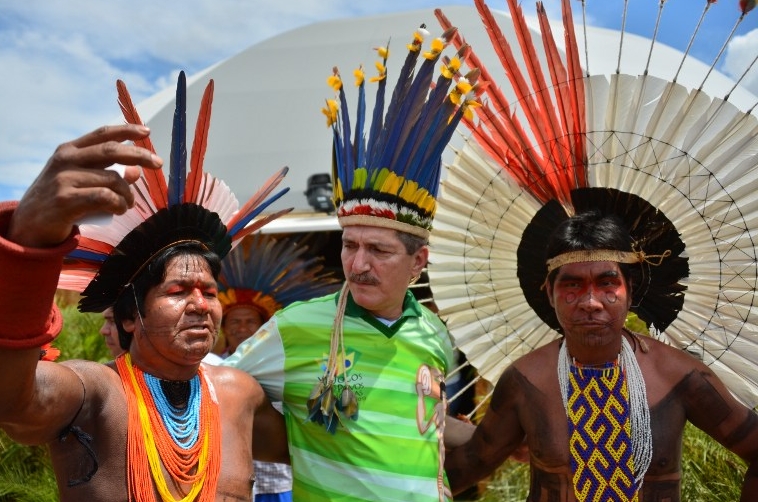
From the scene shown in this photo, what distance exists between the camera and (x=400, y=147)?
2.74 meters

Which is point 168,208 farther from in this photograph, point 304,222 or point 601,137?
point 304,222

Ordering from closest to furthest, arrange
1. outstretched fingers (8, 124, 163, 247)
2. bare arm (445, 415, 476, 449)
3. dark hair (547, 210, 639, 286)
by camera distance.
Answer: outstretched fingers (8, 124, 163, 247) < dark hair (547, 210, 639, 286) < bare arm (445, 415, 476, 449)

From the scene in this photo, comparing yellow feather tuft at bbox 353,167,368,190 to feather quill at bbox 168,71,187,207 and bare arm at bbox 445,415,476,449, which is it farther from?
bare arm at bbox 445,415,476,449

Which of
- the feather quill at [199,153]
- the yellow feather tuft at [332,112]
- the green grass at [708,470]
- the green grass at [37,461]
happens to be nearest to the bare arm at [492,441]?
the yellow feather tuft at [332,112]

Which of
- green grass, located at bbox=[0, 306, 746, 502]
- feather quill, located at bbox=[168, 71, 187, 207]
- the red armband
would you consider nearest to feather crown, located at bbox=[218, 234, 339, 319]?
green grass, located at bbox=[0, 306, 746, 502]

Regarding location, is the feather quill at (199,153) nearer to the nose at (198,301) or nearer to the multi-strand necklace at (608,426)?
the nose at (198,301)

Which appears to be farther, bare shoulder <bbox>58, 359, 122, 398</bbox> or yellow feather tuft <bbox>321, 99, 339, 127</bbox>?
yellow feather tuft <bbox>321, 99, 339, 127</bbox>

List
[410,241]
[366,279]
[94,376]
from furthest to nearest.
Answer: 1. [410,241]
2. [366,279]
3. [94,376]

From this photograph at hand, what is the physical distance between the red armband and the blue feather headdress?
4.56 ft

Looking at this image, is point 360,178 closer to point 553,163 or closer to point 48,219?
point 553,163

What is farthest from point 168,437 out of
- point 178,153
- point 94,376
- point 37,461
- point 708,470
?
point 37,461

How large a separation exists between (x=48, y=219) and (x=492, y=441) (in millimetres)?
1928

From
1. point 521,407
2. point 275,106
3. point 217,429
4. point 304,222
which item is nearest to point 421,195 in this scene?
point 521,407

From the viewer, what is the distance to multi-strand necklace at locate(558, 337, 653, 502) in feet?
8.13
